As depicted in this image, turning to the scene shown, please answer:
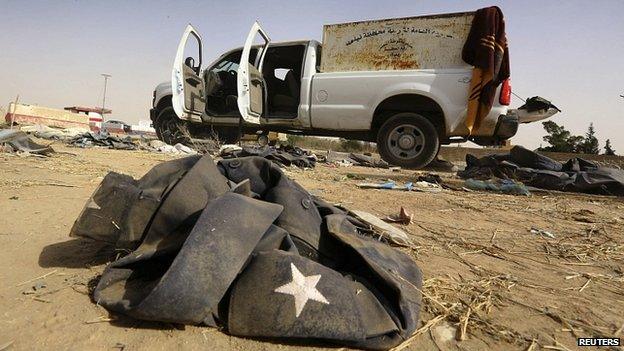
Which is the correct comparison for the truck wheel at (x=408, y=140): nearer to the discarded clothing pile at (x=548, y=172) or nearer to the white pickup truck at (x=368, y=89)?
the white pickup truck at (x=368, y=89)

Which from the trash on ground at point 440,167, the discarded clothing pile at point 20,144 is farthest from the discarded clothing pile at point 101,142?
the trash on ground at point 440,167

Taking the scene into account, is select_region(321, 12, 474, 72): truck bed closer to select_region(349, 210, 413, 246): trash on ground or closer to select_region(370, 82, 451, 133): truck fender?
select_region(370, 82, 451, 133): truck fender

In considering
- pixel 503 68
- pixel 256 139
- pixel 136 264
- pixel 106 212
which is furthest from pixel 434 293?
pixel 256 139

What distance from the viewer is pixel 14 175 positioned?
308 centimetres

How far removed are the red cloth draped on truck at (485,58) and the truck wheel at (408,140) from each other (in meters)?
0.59

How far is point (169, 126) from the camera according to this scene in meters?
7.26

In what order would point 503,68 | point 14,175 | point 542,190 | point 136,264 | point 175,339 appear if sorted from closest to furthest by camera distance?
point 175,339
point 136,264
point 14,175
point 542,190
point 503,68

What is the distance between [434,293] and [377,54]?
5.00 m

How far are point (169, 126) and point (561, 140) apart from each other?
15659mm

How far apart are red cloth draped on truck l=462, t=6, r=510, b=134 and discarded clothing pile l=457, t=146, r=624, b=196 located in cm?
83

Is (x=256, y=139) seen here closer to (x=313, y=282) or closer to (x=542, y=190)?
(x=542, y=190)

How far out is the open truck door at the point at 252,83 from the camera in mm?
5943

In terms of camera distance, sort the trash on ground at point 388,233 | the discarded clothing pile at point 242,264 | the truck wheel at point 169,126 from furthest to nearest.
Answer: the truck wheel at point 169,126, the trash on ground at point 388,233, the discarded clothing pile at point 242,264

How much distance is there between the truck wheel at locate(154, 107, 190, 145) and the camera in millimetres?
7152
